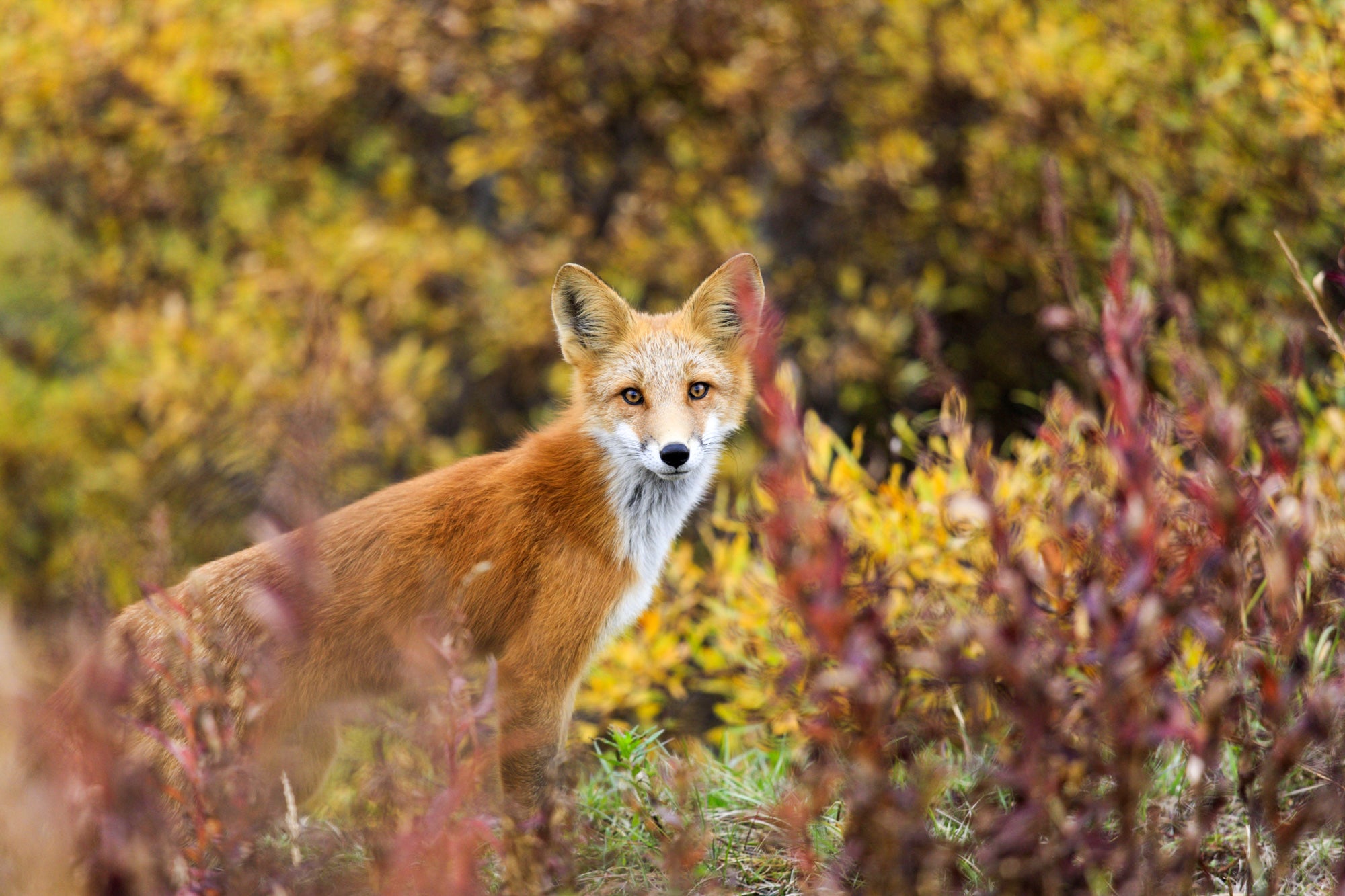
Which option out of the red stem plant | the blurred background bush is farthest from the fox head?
the blurred background bush

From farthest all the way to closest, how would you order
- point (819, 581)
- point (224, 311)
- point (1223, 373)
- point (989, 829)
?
point (224, 311) < point (1223, 373) < point (989, 829) < point (819, 581)

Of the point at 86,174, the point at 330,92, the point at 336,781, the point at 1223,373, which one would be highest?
the point at 330,92

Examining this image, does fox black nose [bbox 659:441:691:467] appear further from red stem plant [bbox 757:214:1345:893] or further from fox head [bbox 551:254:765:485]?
red stem plant [bbox 757:214:1345:893]

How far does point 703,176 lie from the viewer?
7.82 metres

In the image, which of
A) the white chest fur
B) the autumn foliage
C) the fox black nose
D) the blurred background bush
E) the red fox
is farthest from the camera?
the blurred background bush

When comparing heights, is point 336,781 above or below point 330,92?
below

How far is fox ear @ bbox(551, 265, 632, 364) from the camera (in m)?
4.12

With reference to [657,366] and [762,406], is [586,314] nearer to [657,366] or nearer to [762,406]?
[657,366]

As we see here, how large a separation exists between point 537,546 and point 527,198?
4.59 metres

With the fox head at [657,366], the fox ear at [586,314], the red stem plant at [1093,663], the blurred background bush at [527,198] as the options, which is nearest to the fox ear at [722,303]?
the fox head at [657,366]

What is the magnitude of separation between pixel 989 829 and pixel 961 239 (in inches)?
240

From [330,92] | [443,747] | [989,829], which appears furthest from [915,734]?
[330,92]

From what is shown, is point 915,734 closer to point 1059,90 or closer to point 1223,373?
point 1223,373

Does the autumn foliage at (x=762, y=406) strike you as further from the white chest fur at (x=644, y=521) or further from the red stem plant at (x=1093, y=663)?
the white chest fur at (x=644, y=521)
